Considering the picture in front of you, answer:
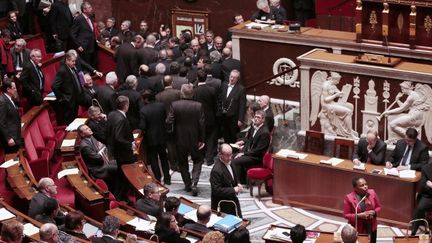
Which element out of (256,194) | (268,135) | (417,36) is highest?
(417,36)

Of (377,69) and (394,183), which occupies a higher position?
(377,69)

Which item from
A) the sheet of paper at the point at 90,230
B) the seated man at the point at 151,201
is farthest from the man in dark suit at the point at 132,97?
the sheet of paper at the point at 90,230

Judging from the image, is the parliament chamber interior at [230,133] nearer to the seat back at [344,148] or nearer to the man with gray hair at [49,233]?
the seat back at [344,148]

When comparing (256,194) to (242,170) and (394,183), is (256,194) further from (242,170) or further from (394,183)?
(394,183)

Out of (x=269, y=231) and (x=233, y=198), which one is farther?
(x=233, y=198)

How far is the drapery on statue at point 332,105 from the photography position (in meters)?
15.2

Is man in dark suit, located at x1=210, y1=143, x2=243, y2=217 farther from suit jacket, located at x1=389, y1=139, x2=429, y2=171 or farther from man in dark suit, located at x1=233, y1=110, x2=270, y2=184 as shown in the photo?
suit jacket, located at x1=389, y1=139, x2=429, y2=171

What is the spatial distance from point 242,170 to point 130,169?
1975mm

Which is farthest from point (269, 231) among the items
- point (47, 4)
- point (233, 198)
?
point (47, 4)

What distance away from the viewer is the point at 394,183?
14125 mm

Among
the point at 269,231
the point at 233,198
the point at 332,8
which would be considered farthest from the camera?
the point at 332,8

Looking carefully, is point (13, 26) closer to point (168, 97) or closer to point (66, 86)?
point (66, 86)

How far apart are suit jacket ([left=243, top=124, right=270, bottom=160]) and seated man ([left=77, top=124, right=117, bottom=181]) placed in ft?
6.41

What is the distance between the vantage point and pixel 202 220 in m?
12.4
